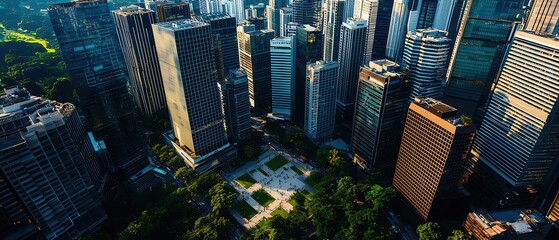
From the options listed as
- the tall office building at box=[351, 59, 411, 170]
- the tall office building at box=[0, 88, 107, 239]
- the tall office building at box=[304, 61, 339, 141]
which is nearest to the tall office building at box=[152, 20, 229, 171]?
the tall office building at box=[0, 88, 107, 239]

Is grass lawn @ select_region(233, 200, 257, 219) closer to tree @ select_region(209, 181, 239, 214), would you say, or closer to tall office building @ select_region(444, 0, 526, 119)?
tree @ select_region(209, 181, 239, 214)

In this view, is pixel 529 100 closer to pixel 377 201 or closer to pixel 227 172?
pixel 377 201

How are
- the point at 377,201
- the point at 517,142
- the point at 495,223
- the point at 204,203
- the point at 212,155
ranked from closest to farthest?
→ 1. the point at 495,223
2. the point at 517,142
3. the point at 377,201
4. the point at 204,203
5. the point at 212,155

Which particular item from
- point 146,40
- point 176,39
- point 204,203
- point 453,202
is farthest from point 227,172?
point 453,202

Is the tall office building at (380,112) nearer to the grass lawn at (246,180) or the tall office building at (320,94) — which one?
the tall office building at (320,94)

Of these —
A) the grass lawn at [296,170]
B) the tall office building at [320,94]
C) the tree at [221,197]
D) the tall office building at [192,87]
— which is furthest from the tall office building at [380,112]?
the tall office building at [192,87]

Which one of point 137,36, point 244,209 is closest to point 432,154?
point 244,209
